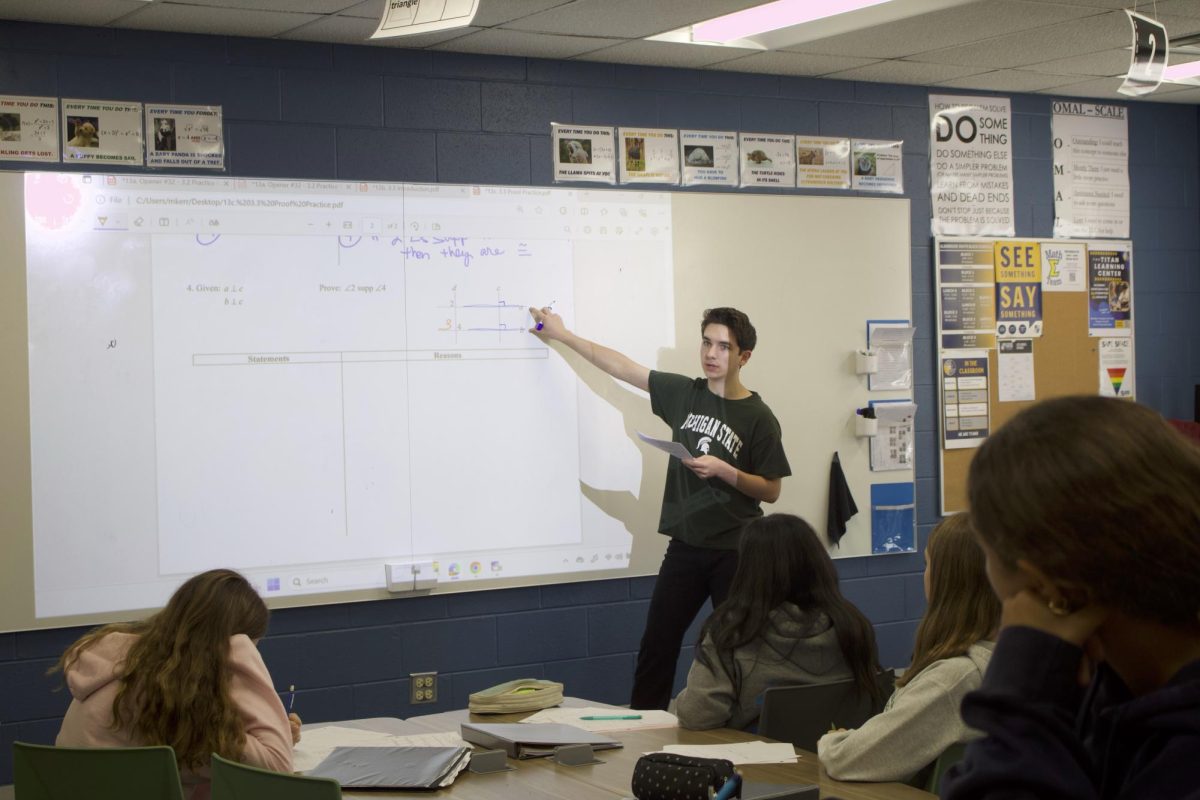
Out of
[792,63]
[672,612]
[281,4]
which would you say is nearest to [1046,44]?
[792,63]

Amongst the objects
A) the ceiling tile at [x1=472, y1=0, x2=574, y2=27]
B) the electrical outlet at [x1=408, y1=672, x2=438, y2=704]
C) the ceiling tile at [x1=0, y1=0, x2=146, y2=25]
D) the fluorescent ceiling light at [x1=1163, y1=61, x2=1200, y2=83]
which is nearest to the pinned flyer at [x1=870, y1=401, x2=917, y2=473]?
the fluorescent ceiling light at [x1=1163, y1=61, x2=1200, y2=83]

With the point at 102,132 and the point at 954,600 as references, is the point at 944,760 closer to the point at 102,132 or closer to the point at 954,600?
the point at 954,600

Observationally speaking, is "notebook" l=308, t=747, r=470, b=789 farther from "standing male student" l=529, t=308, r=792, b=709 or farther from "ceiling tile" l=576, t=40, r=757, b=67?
"ceiling tile" l=576, t=40, r=757, b=67

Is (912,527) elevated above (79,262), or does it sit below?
below

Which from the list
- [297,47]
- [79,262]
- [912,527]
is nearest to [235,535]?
[79,262]

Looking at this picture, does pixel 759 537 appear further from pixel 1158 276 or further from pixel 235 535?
pixel 1158 276

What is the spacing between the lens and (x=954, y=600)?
97.0 inches

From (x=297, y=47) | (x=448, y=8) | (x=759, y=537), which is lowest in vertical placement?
(x=759, y=537)

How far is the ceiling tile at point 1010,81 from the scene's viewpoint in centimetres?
549

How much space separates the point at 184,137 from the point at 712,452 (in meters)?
2.15

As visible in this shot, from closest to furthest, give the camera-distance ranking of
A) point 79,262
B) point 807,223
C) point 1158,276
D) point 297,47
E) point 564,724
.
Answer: point 564,724, point 79,262, point 297,47, point 807,223, point 1158,276

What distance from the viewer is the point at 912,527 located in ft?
18.5

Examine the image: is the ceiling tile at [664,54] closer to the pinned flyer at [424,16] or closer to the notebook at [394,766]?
the pinned flyer at [424,16]

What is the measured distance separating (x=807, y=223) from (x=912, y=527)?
142 centimetres
